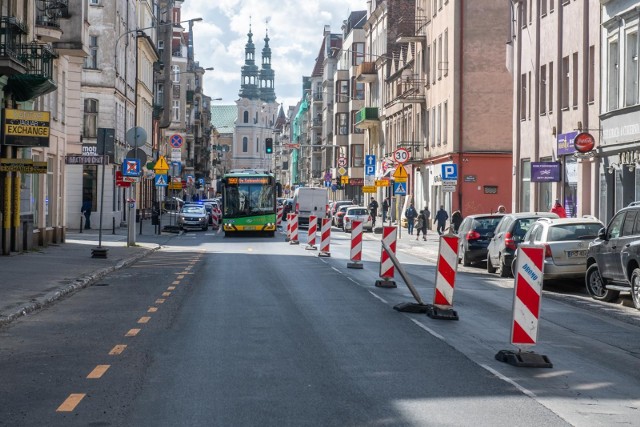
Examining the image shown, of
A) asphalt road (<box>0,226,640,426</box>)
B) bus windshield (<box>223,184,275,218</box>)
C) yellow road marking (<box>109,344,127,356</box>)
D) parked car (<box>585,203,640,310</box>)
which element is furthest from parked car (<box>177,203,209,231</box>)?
yellow road marking (<box>109,344,127,356</box>)

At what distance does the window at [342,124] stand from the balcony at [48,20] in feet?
243

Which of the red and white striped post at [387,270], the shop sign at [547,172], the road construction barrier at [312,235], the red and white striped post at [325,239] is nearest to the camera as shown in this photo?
the red and white striped post at [387,270]

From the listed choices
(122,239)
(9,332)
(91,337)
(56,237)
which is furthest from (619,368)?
(122,239)

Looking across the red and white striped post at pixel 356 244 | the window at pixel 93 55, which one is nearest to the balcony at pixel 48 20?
the red and white striped post at pixel 356 244

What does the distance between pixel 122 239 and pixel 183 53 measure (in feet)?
268

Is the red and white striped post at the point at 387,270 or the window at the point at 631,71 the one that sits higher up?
the window at the point at 631,71

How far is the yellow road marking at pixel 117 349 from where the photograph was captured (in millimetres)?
11789

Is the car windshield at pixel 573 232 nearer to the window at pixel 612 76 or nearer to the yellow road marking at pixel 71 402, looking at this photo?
the window at pixel 612 76

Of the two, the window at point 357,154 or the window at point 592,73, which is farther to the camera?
the window at point 357,154

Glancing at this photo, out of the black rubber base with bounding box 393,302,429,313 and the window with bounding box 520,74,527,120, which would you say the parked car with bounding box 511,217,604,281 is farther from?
the window with bounding box 520,74,527,120

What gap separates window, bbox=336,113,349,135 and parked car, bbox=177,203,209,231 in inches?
1894

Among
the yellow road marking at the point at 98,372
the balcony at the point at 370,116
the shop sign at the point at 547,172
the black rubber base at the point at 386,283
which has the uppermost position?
the balcony at the point at 370,116

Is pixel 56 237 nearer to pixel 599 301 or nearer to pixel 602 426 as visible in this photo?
pixel 599 301

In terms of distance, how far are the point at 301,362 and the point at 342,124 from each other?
98.0 m
